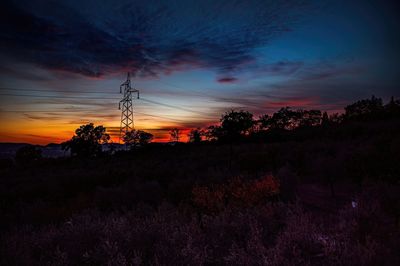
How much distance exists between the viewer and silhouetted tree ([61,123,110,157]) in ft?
189

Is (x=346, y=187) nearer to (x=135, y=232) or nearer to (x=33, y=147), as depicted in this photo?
(x=135, y=232)

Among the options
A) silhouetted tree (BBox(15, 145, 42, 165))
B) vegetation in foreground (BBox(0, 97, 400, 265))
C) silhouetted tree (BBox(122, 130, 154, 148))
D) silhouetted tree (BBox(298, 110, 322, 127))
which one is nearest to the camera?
vegetation in foreground (BBox(0, 97, 400, 265))

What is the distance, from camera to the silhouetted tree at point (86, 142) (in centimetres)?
5769

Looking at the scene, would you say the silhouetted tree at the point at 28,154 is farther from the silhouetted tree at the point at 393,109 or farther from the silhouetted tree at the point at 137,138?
the silhouetted tree at the point at 393,109

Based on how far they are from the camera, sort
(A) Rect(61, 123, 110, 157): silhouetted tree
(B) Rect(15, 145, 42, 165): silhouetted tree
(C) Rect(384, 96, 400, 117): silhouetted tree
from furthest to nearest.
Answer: (B) Rect(15, 145, 42, 165): silhouetted tree → (A) Rect(61, 123, 110, 157): silhouetted tree → (C) Rect(384, 96, 400, 117): silhouetted tree

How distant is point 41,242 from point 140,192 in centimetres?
669

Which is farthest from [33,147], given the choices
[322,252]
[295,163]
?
[322,252]

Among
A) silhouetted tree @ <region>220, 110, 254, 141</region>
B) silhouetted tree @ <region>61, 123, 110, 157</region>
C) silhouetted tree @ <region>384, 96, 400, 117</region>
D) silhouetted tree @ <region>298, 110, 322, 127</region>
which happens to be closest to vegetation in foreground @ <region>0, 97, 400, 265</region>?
Result: silhouetted tree @ <region>220, 110, 254, 141</region>

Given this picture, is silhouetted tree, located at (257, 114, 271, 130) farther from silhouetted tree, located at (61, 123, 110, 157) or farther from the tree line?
silhouetted tree, located at (61, 123, 110, 157)

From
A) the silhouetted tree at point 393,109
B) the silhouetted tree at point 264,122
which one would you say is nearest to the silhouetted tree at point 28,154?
the silhouetted tree at point 264,122

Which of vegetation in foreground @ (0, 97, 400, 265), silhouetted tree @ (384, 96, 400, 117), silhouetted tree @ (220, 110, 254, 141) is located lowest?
vegetation in foreground @ (0, 97, 400, 265)

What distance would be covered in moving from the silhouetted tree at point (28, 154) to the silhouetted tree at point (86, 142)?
18.6 meters

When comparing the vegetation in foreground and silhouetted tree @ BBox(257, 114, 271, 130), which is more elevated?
silhouetted tree @ BBox(257, 114, 271, 130)

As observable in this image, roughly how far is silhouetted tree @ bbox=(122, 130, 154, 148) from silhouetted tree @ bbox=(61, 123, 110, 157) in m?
19.0
